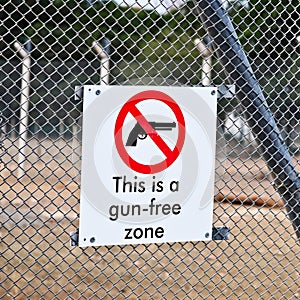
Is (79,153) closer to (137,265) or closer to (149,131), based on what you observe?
(149,131)

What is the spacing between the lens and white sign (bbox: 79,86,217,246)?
244 centimetres

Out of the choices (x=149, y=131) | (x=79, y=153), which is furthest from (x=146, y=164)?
(x=79, y=153)

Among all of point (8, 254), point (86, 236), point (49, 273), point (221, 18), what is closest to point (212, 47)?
point (221, 18)

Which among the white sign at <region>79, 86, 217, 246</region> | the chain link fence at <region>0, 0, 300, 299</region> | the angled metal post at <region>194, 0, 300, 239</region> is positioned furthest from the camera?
the angled metal post at <region>194, 0, 300, 239</region>

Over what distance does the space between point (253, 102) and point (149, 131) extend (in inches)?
23.8

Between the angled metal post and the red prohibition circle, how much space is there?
0.40m

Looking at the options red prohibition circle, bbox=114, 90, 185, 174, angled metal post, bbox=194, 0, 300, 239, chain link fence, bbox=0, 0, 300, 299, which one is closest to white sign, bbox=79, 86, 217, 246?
red prohibition circle, bbox=114, 90, 185, 174

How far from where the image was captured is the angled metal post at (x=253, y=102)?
2648 millimetres

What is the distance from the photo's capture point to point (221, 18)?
104 inches

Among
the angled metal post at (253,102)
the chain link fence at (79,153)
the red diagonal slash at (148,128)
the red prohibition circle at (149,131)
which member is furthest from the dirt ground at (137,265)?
the red diagonal slash at (148,128)

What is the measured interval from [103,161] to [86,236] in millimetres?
328

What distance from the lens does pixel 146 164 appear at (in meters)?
2.50

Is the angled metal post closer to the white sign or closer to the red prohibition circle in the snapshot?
the white sign

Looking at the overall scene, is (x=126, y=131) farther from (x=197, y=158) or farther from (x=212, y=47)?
(x=212, y=47)
